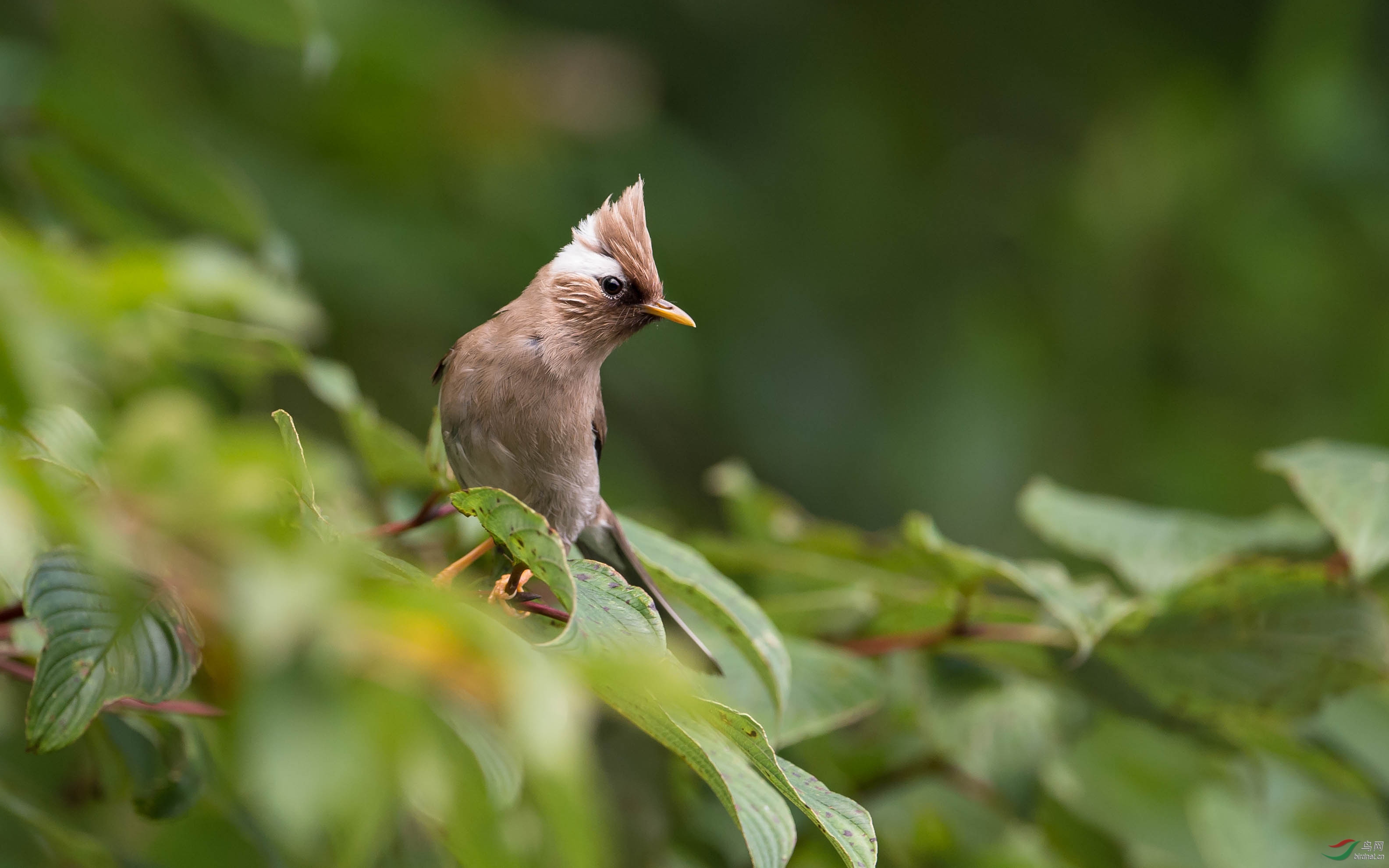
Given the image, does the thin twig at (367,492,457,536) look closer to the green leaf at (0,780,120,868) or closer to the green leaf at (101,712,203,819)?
the green leaf at (101,712,203,819)

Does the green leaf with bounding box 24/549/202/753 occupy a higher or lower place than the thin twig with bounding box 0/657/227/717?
higher

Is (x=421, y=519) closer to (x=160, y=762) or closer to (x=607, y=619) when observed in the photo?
(x=160, y=762)

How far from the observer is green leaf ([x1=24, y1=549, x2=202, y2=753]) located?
3.90 ft

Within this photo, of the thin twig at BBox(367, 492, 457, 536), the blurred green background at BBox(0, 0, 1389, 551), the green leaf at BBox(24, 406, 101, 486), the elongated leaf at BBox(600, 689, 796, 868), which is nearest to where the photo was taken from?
the elongated leaf at BBox(600, 689, 796, 868)

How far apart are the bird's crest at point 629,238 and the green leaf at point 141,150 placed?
3.44ft

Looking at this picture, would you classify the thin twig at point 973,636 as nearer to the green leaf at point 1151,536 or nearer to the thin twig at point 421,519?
the green leaf at point 1151,536

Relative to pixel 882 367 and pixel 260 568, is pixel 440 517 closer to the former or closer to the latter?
pixel 260 568

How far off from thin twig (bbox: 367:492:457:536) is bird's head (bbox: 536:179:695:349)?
40 centimetres

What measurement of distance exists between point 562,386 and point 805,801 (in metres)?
0.93

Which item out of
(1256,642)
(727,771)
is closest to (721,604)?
(727,771)

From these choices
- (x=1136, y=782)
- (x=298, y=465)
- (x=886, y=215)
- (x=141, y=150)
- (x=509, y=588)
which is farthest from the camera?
(x=886, y=215)

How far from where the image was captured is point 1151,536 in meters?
2.37

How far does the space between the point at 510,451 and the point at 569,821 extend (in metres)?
1.08

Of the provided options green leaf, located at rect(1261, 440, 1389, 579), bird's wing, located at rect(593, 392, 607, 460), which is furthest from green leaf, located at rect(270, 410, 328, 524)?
green leaf, located at rect(1261, 440, 1389, 579)
